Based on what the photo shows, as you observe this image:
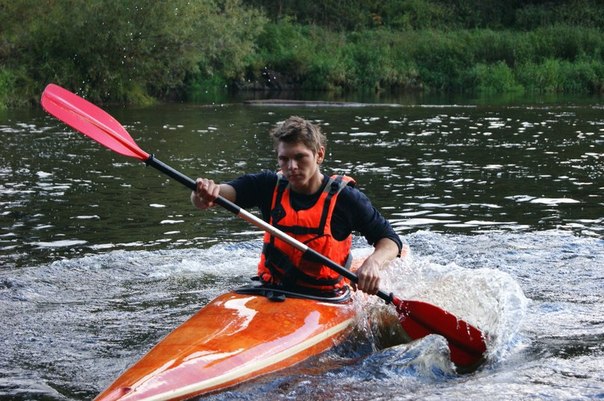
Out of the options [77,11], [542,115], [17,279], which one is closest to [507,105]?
[542,115]

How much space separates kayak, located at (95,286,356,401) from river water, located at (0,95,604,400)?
96mm

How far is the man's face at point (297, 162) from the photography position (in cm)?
525

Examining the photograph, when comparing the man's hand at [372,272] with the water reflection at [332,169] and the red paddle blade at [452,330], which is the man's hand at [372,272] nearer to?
the red paddle blade at [452,330]

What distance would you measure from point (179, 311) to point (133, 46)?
1986 centimetres

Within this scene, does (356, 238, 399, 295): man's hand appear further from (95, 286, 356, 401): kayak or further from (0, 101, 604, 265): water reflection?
(0, 101, 604, 265): water reflection

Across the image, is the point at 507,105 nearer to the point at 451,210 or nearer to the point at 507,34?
the point at 507,34

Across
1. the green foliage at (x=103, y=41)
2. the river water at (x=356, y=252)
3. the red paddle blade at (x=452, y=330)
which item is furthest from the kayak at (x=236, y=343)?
the green foliage at (x=103, y=41)

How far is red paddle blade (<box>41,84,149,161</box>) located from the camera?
595cm

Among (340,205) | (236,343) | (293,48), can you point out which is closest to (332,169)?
(340,205)

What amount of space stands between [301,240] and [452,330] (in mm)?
972

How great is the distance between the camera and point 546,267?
7621 mm

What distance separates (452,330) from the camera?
5539 millimetres

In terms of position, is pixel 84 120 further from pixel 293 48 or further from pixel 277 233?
pixel 293 48

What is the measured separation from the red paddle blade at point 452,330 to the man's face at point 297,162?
0.88 metres
